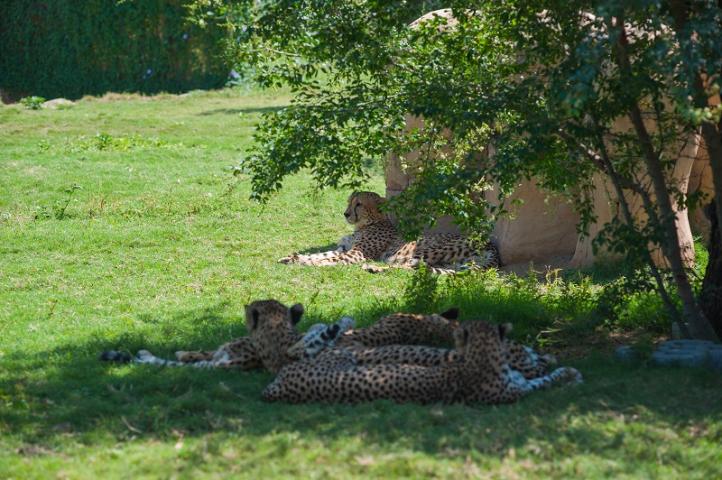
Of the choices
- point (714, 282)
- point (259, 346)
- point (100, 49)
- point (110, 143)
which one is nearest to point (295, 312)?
point (259, 346)

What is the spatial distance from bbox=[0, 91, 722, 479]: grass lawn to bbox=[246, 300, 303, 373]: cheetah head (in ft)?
0.50

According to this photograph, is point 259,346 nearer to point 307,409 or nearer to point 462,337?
point 307,409

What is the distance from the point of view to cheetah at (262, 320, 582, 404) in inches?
242

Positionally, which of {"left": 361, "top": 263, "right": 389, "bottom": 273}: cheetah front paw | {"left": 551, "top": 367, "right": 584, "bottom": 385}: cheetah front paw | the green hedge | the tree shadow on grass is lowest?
{"left": 551, "top": 367, "right": 584, "bottom": 385}: cheetah front paw

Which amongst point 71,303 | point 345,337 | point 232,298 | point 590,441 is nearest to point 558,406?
point 590,441

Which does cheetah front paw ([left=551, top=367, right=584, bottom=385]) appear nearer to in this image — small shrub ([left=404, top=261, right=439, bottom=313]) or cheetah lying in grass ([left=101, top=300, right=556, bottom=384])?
cheetah lying in grass ([left=101, top=300, right=556, bottom=384])

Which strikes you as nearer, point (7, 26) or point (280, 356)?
point (280, 356)

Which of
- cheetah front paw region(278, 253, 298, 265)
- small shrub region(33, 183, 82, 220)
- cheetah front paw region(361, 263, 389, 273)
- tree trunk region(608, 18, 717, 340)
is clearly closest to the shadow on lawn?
tree trunk region(608, 18, 717, 340)

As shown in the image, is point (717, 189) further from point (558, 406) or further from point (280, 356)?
point (280, 356)

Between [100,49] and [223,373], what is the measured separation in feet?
70.9

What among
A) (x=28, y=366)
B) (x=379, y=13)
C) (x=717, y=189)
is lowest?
(x=28, y=366)

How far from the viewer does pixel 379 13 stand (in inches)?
291

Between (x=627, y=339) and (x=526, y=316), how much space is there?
782 millimetres

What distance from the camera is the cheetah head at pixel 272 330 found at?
6840 mm
